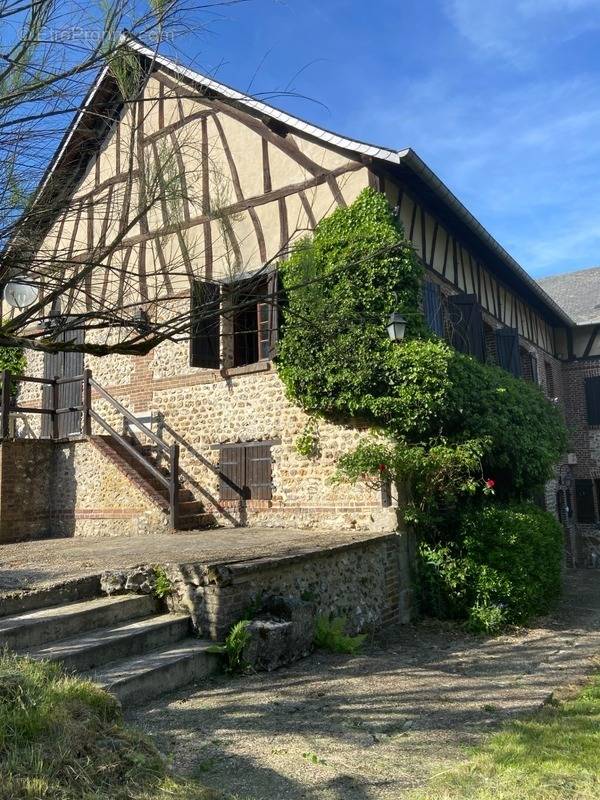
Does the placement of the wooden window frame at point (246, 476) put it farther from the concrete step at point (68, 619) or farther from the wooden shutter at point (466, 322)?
the concrete step at point (68, 619)

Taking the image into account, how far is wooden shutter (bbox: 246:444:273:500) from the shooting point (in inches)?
381

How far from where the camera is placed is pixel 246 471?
991cm

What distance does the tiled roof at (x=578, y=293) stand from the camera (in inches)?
727

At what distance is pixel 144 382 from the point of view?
11.3 meters

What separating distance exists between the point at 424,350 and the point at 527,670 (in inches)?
153

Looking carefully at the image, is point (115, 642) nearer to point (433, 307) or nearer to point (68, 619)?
point (68, 619)

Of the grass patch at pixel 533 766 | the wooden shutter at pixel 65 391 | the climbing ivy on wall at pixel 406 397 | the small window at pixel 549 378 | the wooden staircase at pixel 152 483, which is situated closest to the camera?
the grass patch at pixel 533 766

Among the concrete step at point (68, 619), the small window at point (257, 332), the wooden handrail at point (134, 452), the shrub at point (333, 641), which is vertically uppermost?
the small window at point (257, 332)

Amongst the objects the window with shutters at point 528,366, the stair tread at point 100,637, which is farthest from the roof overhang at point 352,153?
the stair tread at point 100,637

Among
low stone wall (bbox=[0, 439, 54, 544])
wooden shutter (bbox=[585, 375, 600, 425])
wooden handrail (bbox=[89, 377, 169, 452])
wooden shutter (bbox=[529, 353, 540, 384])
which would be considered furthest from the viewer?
wooden shutter (bbox=[585, 375, 600, 425])

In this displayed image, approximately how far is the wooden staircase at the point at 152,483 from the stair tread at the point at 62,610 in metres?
3.99

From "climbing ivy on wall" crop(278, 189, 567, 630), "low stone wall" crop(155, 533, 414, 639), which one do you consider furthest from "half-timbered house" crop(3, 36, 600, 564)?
"low stone wall" crop(155, 533, 414, 639)

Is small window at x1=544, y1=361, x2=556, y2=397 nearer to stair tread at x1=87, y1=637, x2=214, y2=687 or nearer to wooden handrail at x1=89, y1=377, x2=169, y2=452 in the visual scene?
wooden handrail at x1=89, y1=377, x2=169, y2=452

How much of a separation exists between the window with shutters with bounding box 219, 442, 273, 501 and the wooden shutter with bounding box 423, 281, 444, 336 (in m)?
3.11
